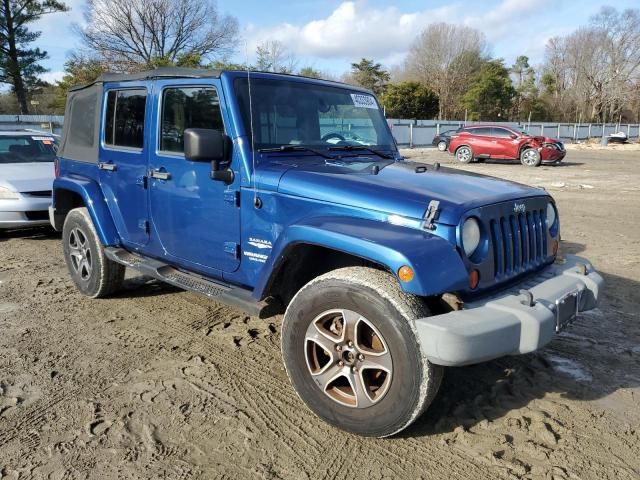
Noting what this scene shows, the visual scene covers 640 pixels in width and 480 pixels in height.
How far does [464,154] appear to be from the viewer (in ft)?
71.7

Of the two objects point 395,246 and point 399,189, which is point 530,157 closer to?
point 399,189

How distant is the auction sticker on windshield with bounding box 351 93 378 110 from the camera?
4242 mm

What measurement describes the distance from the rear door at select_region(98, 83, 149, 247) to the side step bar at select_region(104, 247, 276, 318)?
0.49ft

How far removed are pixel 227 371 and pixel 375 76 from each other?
57217 mm

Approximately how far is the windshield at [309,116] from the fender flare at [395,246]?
89 centimetres

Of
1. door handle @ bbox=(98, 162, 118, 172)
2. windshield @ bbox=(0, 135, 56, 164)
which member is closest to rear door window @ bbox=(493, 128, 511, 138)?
windshield @ bbox=(0, 135, 56, 164)

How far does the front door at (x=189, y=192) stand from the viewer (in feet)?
11.5

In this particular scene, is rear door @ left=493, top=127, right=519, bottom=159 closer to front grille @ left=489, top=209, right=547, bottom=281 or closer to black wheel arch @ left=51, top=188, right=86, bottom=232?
front grille @ left=489, top=209, right=547, bottom=281

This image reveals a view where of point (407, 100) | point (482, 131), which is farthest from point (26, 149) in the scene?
point (407, 100)

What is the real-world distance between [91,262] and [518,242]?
3.77m

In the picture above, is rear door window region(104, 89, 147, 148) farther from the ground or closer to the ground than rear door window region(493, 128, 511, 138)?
farther from the ground

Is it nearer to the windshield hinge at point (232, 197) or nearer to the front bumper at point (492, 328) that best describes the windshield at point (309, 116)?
the windshield hinge at point (232, 197)

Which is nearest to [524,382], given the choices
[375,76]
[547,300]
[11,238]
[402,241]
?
[547,300]

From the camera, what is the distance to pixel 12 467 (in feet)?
8.39
